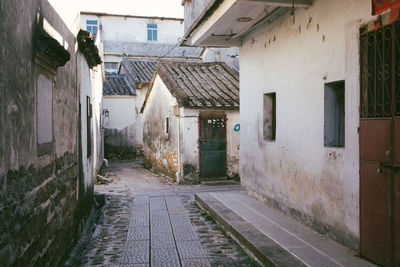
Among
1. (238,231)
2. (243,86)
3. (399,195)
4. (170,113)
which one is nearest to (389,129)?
(399,195)

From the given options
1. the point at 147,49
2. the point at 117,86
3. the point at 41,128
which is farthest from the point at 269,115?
the point at 147,49

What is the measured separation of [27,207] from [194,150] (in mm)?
8859

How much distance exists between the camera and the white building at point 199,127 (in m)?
12.3

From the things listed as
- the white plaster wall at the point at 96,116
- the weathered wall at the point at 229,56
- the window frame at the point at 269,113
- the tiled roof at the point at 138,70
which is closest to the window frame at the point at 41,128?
the window frame at the point at 269,113

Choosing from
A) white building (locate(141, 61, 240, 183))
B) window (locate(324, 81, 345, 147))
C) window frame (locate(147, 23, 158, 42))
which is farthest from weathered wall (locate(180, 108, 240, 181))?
window frame (locate(147, 23, 158, 42))

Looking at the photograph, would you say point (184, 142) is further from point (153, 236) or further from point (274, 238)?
point (274, 238)

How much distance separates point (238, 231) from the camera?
5.95 meters

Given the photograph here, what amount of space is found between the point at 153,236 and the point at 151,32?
28.2 m

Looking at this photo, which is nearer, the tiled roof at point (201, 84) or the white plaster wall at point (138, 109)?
the tiled roof at point (201, 84)

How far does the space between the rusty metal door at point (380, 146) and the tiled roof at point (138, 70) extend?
18994 millimetres

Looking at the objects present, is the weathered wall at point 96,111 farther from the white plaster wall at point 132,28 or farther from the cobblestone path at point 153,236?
the white plaster wall at point 132,28

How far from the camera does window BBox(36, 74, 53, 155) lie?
13.6 ft

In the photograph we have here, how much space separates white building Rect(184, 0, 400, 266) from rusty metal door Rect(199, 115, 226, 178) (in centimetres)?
362

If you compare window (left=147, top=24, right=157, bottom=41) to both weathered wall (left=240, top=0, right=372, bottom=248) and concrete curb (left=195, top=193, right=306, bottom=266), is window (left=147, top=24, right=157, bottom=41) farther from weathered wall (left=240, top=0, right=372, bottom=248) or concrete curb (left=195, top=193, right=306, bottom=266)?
concrete curb (left=195, top=193, right=306, bottom=266)
